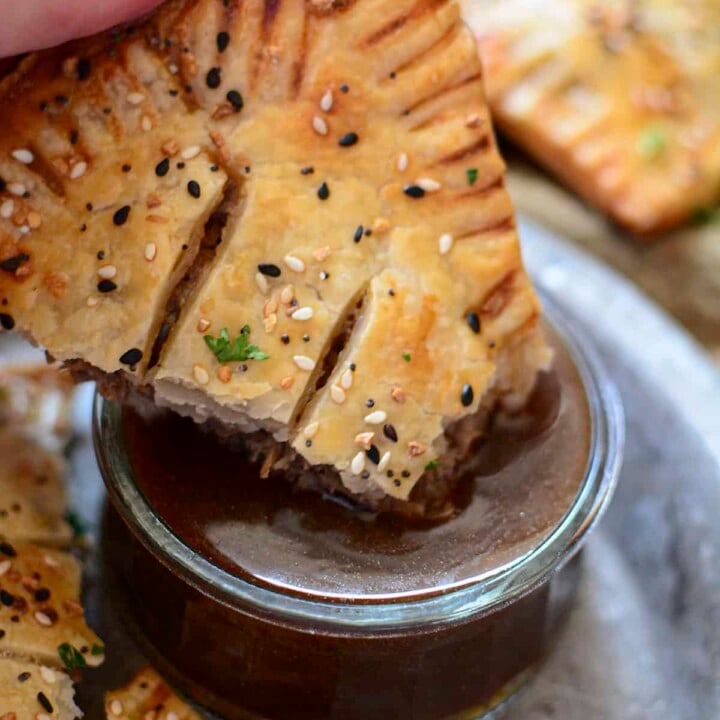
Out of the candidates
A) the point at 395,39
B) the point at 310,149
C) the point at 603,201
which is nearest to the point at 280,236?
the point at 310,149

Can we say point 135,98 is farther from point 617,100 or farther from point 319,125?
point 617,100

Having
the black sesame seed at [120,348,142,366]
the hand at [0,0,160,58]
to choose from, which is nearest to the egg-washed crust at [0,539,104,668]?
the black sesame seed at [120,348,142,366]

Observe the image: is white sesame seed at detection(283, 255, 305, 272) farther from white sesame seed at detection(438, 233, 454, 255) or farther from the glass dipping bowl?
the glass dipping bowl

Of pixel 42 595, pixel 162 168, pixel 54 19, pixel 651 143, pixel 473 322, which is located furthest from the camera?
pixel 651 143

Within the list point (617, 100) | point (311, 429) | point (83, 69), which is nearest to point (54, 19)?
point (83, 69)

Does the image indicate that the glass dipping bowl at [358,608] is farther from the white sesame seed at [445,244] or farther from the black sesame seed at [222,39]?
the black sesame seed at [222,39]

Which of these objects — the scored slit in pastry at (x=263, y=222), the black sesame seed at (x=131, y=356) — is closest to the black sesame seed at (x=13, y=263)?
the scored slit in pastry at (x=263, y=222)

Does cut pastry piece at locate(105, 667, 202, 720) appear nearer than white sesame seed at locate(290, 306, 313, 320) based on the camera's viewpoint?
No
